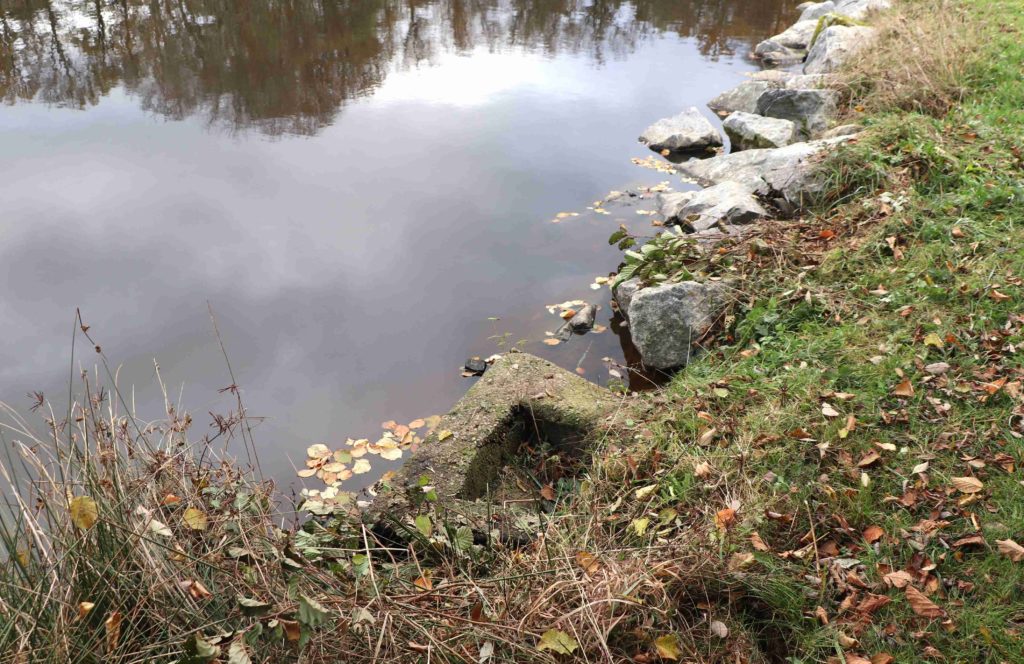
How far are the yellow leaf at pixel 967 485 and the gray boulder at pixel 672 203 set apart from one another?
4073mm

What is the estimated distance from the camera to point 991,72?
690 centimetres

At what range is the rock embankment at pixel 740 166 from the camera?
502 centimetres

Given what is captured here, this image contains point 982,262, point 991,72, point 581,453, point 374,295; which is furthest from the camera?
point 991,72

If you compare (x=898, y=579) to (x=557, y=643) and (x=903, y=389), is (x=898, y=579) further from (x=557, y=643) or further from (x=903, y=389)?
(x=557, y=643)

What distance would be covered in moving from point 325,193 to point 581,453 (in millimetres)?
4706

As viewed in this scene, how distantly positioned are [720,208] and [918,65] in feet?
9.37

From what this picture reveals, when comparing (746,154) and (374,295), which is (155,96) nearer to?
(374,295)

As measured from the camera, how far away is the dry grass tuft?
6.80 meters

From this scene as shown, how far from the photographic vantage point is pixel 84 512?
87.7 inches

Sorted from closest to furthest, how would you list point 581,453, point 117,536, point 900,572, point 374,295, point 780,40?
1. point 117,536
2. point 900,572
3. point 581,453
4. point 374,295
5. point 780,40

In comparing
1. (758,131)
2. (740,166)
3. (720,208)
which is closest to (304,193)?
(720,208)

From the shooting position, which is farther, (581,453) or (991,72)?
(991,72)

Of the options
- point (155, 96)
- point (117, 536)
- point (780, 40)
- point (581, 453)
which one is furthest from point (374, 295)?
point (780, 40)

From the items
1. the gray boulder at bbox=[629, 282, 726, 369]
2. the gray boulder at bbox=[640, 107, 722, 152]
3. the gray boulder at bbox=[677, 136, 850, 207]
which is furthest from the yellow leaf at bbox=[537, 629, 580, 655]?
the gray boulder at bbox=[640, 107, 722, 152]
